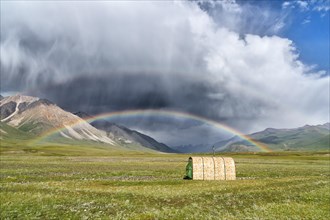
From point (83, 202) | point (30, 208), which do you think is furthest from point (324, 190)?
point (30, 208)

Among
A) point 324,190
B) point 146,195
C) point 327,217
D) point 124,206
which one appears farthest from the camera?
point 324,190

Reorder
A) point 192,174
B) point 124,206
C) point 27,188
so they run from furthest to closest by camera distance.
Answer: point 192,174
point 27,188
point 124,206

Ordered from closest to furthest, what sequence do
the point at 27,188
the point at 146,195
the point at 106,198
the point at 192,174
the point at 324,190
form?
the point at 106,198 < the point at 146,195 < the point at 27,188 < the point at 324,190 < the point at 192,174

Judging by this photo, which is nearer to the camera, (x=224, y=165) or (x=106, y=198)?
(x=106, y=198)

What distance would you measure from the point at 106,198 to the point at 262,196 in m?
15.2

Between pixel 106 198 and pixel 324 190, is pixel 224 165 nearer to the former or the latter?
pixel 324 190

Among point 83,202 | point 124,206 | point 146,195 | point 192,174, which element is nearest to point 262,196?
point 146,195

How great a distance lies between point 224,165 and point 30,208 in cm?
3555

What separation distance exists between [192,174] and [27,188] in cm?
2590

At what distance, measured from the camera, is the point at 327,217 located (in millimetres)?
24797

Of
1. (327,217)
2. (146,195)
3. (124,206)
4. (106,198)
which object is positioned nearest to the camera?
(327,217)

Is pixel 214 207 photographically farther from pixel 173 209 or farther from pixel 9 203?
pixel 9 203

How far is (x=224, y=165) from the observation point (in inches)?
2160

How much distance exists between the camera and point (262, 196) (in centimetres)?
3356
